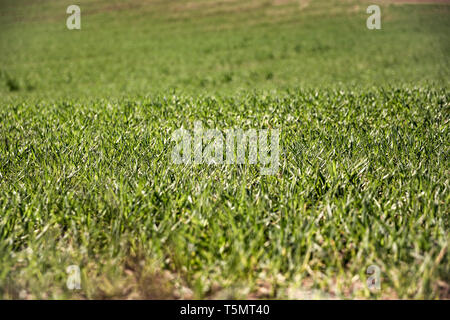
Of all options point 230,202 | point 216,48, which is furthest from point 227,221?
point 216,48

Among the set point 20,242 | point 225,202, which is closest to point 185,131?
point 225,202

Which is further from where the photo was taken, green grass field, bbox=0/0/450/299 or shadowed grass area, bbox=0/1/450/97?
shadowed grass area, bbox=0/1/450/97

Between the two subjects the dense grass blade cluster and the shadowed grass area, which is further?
the shadowed grass area

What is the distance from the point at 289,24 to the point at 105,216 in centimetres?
3284

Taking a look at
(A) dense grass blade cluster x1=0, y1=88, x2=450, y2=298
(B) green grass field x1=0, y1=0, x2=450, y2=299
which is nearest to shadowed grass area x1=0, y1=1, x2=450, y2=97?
(B) green grass field x1=0, y1=0, x2=450, y2=299

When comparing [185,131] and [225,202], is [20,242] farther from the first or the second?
[185,131]

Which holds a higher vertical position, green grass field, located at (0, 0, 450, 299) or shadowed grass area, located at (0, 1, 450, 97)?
shadowed grass area, located at (0, 1, 450, 97)

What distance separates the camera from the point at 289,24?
31.8 meters

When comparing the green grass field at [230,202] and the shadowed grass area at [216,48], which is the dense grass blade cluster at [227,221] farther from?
the shadowed grass area at [216,48]

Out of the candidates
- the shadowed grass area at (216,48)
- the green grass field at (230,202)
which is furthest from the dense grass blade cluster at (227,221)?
the shadowed grass area at (216,48)

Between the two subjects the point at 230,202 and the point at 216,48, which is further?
the point at 216,48

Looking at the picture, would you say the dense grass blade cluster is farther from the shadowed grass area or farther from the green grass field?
the shadowed grass area

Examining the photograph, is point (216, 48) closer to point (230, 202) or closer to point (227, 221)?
point (230, 202)

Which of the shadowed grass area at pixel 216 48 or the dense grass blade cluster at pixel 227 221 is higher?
the shadowed grass area at pixel 216 48
